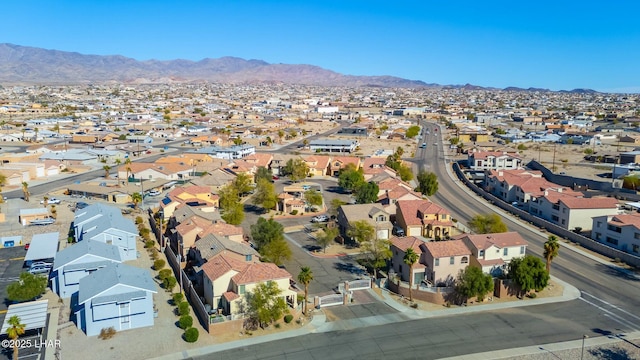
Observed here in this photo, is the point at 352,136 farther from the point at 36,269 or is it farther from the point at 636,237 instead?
the point at 36,269

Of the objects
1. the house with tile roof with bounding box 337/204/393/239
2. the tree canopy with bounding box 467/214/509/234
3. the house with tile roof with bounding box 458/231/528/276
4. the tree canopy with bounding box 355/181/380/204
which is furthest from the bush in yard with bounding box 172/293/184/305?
the tree canopy with bounding box 355/181/380/204

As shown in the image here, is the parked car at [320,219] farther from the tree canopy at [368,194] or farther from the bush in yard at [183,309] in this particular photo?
the bush in yard at [183,309]

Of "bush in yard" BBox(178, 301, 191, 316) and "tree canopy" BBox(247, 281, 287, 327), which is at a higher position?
"tree canopy" BBox(247, 281, 287, 327)

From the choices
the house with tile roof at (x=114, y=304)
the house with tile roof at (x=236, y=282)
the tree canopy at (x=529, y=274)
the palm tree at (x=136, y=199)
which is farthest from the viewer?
the palm tree at (x=136, y=199)

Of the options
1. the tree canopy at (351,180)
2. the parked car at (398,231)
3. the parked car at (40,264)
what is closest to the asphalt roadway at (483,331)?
the parked car at (398,231)

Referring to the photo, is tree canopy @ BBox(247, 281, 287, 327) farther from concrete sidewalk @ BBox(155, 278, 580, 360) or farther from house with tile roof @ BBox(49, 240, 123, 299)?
house with tile roof @ BBox(49, 240, 123, 299)

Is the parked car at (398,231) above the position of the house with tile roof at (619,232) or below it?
below
